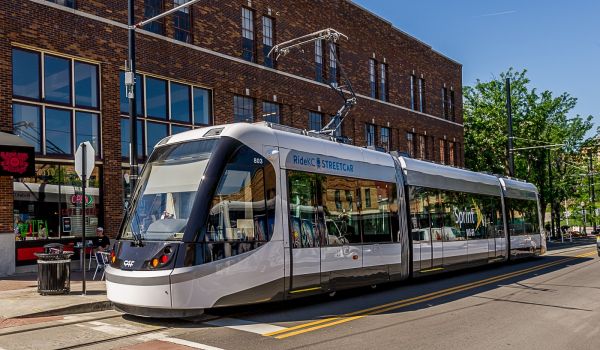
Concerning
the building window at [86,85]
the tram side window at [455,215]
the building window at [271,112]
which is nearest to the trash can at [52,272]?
the building window at [86,85]

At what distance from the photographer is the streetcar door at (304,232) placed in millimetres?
9992

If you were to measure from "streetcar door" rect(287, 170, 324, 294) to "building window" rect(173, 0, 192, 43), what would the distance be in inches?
464

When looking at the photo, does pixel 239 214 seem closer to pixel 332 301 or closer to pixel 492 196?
pixel 332 301

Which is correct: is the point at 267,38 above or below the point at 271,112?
above

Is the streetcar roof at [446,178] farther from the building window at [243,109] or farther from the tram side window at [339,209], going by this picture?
the building window at [243,109]

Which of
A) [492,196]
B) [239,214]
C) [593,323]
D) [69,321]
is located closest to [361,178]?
[239,214]

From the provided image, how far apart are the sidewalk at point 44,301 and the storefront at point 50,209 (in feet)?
9.31

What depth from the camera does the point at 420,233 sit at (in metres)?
14.1

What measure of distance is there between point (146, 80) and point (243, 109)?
4706mm

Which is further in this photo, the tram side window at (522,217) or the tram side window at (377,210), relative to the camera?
the tram side window at (522,217)

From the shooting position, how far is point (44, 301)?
415 inches

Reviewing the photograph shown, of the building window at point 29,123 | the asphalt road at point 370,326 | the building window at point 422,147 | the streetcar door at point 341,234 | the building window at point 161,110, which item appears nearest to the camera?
the asphalt road at point 370,326

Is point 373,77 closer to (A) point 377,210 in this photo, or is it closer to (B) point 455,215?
(B) point 455,215

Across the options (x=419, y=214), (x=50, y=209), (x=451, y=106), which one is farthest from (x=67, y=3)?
(x=451, y=106)
